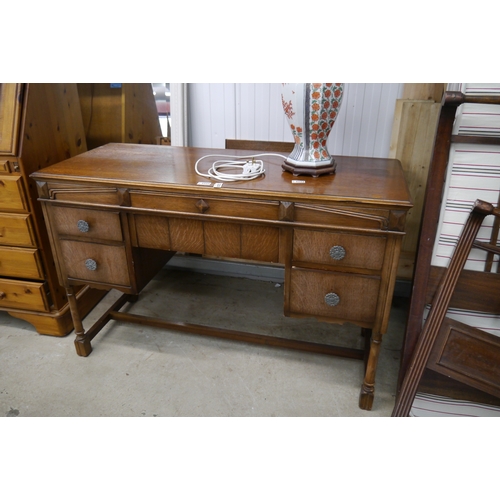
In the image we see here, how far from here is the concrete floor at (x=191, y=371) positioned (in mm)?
1776

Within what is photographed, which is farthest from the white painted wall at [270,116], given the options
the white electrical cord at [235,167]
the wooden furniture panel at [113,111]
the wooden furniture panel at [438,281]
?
the wooden furniture panel at [438,281]

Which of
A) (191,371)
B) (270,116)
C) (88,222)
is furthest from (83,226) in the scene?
(270,116)

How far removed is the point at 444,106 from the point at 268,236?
744mm

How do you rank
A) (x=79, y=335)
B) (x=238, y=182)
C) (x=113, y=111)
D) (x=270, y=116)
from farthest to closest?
1. (x=113, y=111)
2. (x=270, y=116)
3. (x=79, y=335)
4. (x=238, y=182)

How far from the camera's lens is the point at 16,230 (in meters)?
1.96

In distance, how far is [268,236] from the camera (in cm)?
156

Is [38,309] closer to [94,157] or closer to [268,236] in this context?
[94,157]

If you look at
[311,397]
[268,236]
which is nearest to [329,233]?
[268,236]

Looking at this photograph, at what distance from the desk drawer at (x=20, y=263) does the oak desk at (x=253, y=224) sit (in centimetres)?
24

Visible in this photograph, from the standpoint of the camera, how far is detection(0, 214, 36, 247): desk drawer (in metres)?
1.93

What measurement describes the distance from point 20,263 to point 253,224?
1259 mm

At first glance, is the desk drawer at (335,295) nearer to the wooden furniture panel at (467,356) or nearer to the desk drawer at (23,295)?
the wooden furniture panel at (467,356)

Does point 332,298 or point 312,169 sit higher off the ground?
point 312,169

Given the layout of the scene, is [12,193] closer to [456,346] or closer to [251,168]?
[251,168]
